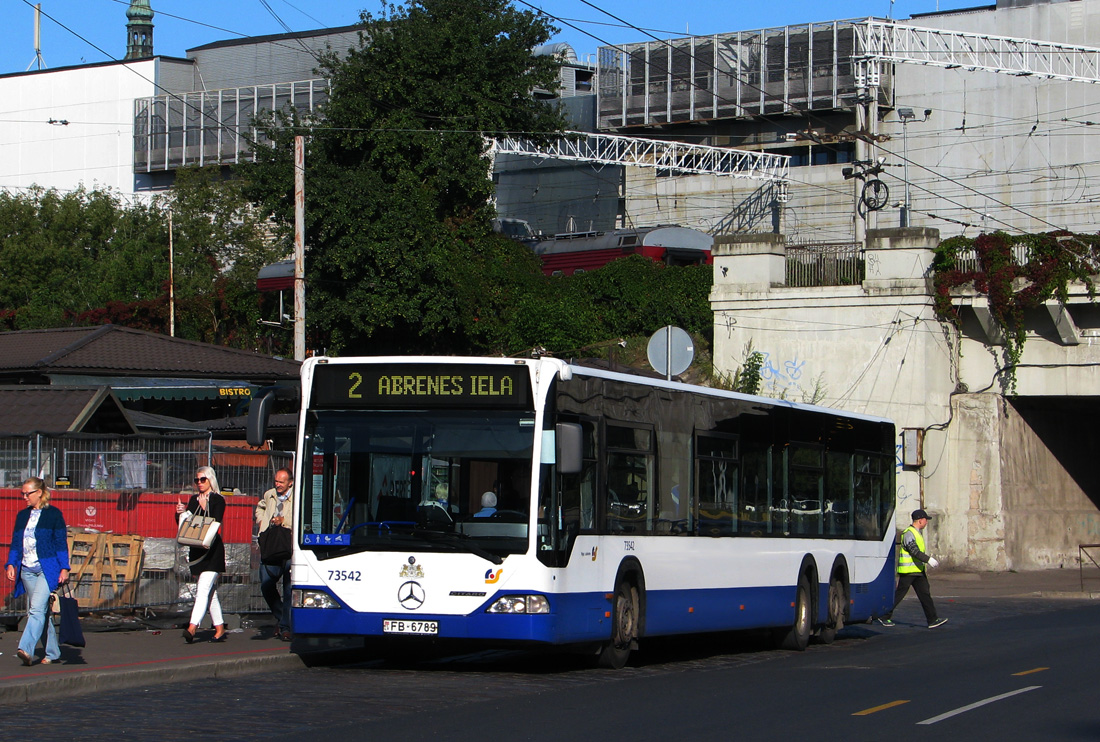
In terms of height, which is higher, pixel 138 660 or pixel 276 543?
pixel 276 543

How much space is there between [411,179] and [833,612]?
28215 millimetres

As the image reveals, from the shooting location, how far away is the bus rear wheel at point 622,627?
43.0ft

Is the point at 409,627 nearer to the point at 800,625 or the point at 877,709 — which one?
the point at 877,709

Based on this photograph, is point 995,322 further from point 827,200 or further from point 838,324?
point 827,200

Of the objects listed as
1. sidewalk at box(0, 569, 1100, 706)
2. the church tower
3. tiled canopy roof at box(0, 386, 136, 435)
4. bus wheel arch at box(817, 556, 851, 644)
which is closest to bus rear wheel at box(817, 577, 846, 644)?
bus wheel arch at box(817, 556, 851, 644)

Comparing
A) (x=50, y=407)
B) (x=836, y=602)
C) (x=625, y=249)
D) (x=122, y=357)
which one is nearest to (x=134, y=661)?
(x=50, y=407)

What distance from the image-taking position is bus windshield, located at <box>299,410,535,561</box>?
39.2 ft

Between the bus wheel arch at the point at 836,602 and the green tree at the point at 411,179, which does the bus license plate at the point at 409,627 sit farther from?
the green tree at the point at 411,179

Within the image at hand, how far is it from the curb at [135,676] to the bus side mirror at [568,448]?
341 centimetres

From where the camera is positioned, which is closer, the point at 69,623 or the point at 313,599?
the point at 69,623

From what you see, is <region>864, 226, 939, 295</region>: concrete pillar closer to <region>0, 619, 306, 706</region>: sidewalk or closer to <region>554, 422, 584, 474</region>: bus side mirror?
<region>0, 619, 306, 706</region>: sidewalk

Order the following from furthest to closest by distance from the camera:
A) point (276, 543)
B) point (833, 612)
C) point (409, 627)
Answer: point (833, 612)
point (276, 543)
point (409, 627)

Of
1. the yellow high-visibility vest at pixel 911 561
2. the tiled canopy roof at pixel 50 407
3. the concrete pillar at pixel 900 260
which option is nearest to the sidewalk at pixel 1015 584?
the concrete pillar at pixel 900 260

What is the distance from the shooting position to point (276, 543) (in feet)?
47.6
